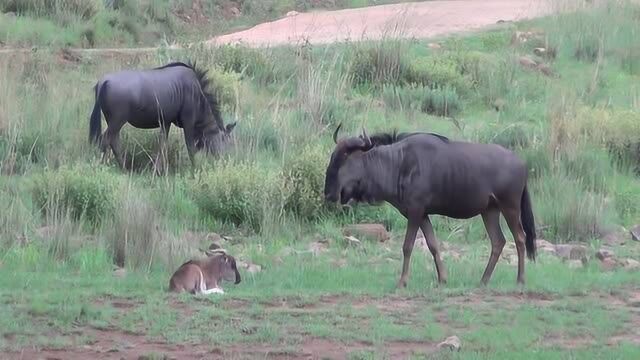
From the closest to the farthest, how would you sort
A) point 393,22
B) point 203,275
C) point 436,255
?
point 203,275
point 436,255
point 393,22

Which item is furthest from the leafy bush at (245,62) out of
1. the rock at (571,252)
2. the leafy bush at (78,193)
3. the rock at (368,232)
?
the rock at (571,252)

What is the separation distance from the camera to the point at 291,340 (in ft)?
28.1

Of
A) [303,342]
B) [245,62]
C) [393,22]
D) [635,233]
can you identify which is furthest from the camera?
[393,22]

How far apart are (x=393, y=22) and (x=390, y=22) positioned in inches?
14.5

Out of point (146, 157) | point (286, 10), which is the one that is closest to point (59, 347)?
point (146, 157)

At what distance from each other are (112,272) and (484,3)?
17.4 meters

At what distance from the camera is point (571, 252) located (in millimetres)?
12047

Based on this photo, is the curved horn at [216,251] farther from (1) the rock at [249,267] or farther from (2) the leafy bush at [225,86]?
(2) the leafy bush at [225,86]

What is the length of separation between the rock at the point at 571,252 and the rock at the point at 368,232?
5.43 feet

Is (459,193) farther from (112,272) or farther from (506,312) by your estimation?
(112,272)

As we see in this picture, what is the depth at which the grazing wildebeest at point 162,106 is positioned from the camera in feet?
49.1

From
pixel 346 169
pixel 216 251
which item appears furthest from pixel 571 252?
pixel 216 251

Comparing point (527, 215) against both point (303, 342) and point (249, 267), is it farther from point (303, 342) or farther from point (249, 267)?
point (303, 342)

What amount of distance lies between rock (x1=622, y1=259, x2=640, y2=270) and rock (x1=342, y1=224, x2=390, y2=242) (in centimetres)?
230
